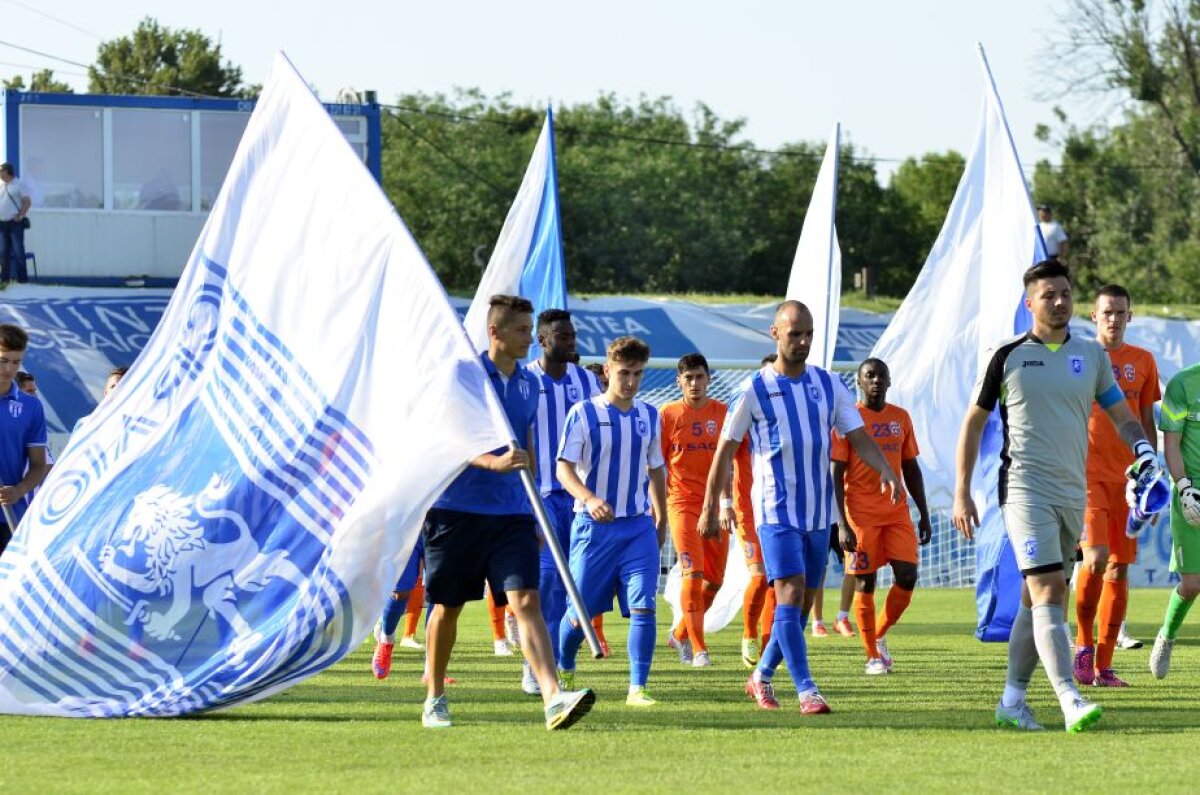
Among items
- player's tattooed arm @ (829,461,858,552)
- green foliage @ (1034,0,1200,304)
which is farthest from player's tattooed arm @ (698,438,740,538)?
green foliage @ (1034,0,1200,304)

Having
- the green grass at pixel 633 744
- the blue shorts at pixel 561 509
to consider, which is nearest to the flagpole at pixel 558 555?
the green grass at pixel 633 744

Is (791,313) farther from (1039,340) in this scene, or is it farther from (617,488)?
(617,488)

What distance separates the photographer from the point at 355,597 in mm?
9156

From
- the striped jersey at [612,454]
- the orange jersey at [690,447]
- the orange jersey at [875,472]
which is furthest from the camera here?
the orange jersey at [690,447]

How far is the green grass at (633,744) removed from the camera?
302 inches

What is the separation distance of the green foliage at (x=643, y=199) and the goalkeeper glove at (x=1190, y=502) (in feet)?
183

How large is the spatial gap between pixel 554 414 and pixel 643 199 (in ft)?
196

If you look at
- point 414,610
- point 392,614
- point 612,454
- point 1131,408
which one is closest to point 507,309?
point 612,454

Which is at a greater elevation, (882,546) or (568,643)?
(882,546)

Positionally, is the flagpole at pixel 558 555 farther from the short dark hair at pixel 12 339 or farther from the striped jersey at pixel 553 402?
the short dark hair at pixel 12 339

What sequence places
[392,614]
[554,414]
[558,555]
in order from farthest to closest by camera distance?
[392,614]
[554,414]
[558,555]

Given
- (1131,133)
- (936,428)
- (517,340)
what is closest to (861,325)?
(936,428)

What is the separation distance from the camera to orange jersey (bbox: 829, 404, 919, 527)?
1380 centimetres

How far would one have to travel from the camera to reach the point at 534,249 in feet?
60.6
